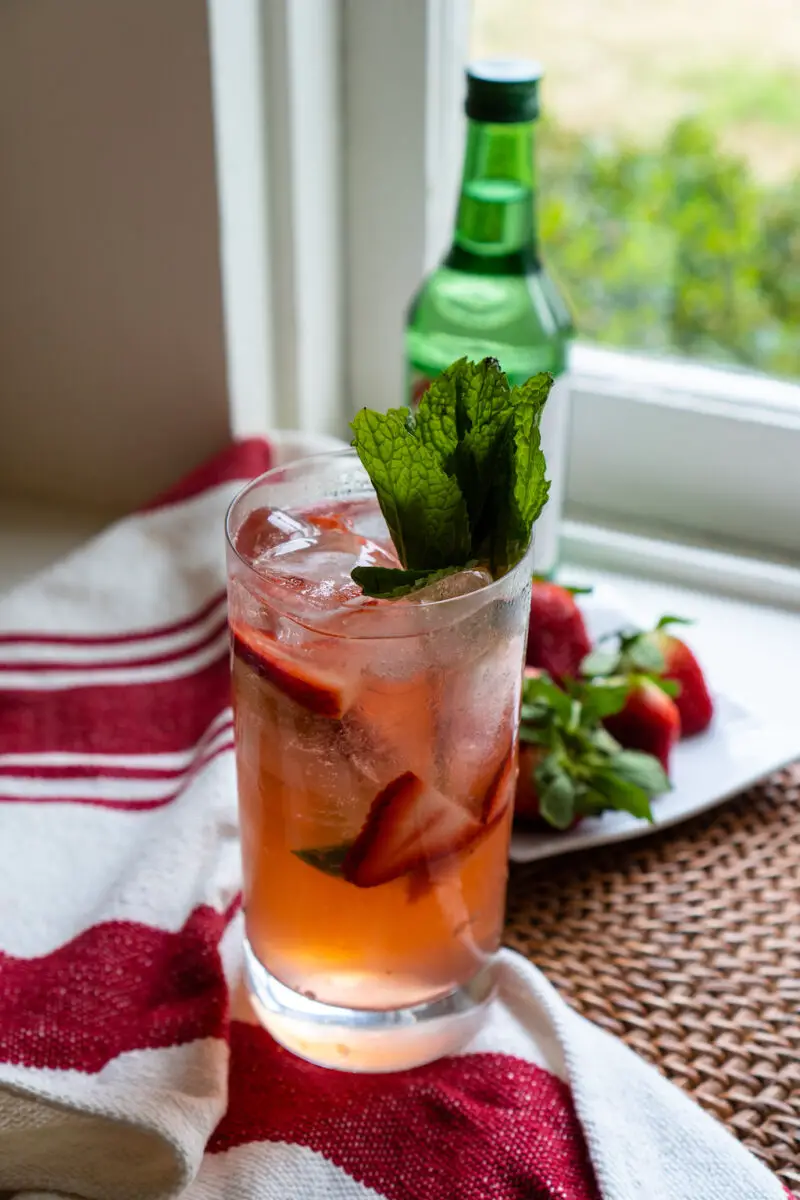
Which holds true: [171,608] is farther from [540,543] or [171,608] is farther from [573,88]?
[573,88]

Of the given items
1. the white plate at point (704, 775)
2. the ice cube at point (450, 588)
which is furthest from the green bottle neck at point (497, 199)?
the ice cube at point (450, 588)

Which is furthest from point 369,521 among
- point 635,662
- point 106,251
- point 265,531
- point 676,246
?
point 676,246

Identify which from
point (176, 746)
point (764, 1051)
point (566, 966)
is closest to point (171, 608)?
point (176, 746)

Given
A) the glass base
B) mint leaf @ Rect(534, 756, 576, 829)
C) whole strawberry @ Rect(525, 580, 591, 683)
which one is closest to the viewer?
the glass base

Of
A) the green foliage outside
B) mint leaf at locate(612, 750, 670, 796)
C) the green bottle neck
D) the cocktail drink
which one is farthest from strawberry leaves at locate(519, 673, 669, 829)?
the green foliage outside

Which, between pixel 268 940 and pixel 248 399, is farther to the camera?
pixel 248 399

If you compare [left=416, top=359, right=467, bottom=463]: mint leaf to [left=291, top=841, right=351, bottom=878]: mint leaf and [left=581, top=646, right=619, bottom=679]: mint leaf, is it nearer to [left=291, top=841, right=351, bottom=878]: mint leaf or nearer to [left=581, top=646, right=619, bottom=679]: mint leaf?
[left=291, top=841, right=351, bottom=878]: mint leaf

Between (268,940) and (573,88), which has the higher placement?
(573,88)

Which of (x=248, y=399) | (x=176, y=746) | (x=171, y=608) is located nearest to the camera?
(x=176, y=746)
